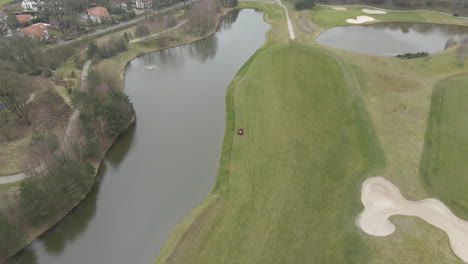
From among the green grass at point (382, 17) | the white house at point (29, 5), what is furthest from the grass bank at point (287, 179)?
the white house at point (29, 5)

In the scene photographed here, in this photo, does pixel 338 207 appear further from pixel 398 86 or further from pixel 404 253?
pixel 398 86

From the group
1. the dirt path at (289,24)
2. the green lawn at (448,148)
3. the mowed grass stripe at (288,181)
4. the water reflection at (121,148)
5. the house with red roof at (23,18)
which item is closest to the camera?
the mowed grass stripe at (288,181)

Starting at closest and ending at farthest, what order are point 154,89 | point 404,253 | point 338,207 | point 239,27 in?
point 404,253, point 338,207, point 154,89, point 239,27

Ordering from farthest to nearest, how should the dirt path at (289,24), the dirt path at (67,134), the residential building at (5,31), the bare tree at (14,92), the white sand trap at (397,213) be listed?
the dirt path at (289,24) < the residential building at (5,31) < the bare tree at (14,92) < the dirt path at (67,134) < the white sand trap at (397,213)

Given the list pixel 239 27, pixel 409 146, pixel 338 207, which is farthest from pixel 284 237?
pixel 239 27

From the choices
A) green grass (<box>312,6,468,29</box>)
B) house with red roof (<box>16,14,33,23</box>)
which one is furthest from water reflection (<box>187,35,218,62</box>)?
house with red roof (<box>16,14,33,23</box>)

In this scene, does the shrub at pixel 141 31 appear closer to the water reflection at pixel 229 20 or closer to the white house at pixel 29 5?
the water reflection at pixel 229 20

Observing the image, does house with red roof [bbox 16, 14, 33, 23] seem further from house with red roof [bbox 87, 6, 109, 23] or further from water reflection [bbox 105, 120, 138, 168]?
water reflection [bbox 105, 120, 138, 168]
